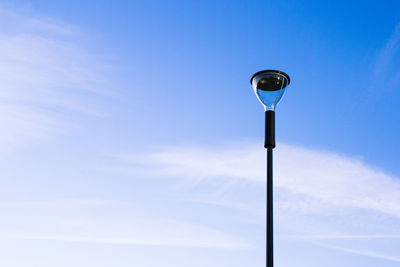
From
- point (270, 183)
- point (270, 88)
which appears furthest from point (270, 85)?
point (270, 183)

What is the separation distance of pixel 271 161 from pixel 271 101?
36.4 inches

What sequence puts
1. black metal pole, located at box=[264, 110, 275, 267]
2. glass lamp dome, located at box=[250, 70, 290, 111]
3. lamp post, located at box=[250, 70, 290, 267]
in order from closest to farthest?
1. black metal pole, located at box=[264, 110, 275, 267]
2. lamp post, located at box=[250, 70, 290, 267]
3. glass lamp dome, located at box=[250, 70, 290, 111]

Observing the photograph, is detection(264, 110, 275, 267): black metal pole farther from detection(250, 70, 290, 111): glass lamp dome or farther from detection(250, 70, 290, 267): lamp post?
detection(250, 70, 290, 111): glass lamp dome

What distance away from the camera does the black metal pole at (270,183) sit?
6.12m

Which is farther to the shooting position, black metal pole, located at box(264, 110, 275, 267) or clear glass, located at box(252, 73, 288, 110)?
clear glass, located at box(252, 73, 288, 110)

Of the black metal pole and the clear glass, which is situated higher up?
the clear glass

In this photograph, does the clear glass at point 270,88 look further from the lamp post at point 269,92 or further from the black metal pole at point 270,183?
the black metal pole at point 270,183

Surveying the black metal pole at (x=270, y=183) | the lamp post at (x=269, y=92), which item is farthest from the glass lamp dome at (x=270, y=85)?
the black metal pole at (x=270, y=183)

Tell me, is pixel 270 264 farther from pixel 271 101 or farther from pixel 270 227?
pixel 271 101

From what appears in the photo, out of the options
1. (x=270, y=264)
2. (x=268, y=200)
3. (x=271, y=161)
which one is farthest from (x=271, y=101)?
(x=270, y=264)

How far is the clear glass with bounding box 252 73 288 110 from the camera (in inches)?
269

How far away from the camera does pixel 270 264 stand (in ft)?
19.8

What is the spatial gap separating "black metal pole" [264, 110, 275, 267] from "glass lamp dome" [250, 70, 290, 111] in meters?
0.17

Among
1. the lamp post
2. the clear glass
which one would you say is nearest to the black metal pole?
the lamp post
